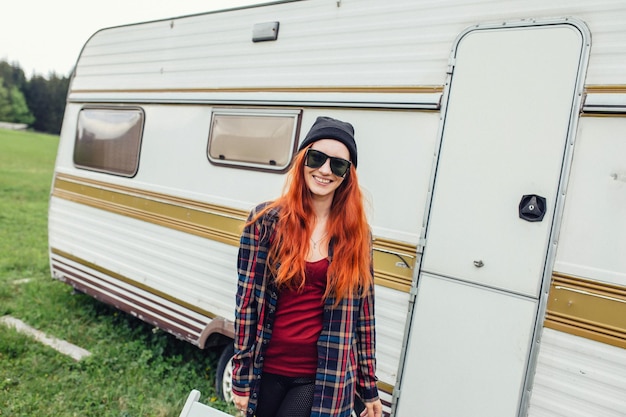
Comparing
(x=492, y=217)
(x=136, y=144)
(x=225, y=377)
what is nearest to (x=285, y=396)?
(x=492, y=217)

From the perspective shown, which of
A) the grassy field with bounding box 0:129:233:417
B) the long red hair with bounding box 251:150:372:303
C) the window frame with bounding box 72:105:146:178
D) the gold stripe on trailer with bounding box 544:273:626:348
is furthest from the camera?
the window frame with bounding box 72:105:146:178

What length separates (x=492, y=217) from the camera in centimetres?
243

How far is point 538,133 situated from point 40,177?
1822cm

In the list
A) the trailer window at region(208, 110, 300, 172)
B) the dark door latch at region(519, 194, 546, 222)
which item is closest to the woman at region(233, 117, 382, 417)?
the dark door latch at region(519, 194, 546, 222)

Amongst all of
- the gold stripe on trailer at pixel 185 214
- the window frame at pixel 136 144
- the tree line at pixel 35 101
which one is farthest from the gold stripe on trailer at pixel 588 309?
the tree line at pixel 35 101

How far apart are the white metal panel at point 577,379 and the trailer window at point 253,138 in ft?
6.35

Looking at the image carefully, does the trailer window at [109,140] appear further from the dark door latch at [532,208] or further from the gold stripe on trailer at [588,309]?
the gold stripe on trailer at [588,309]

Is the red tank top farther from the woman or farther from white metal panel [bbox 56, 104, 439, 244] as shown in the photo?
white metal panel [bbox 56, 104, 439, 244]

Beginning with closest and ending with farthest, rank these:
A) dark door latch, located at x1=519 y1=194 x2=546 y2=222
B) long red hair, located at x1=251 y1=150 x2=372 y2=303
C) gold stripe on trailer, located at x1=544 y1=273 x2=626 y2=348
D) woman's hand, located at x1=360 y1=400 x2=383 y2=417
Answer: long red hair, located at x1=251 y1=150 x2=372 y2=303, woman's hand, located at x1=360 y1=400 x2=383 y2=417, gold stripe on trailer, located at x1=544 y1=273 x2=626 y2=348, dark door latch, located at x1=519 y1=194 x2=546 y2=222

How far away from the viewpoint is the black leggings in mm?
1795

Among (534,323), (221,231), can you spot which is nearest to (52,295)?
(221,231)

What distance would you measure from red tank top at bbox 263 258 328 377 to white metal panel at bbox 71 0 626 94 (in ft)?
4.98

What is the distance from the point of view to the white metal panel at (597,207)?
2166mm

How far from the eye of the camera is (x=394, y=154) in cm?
277
